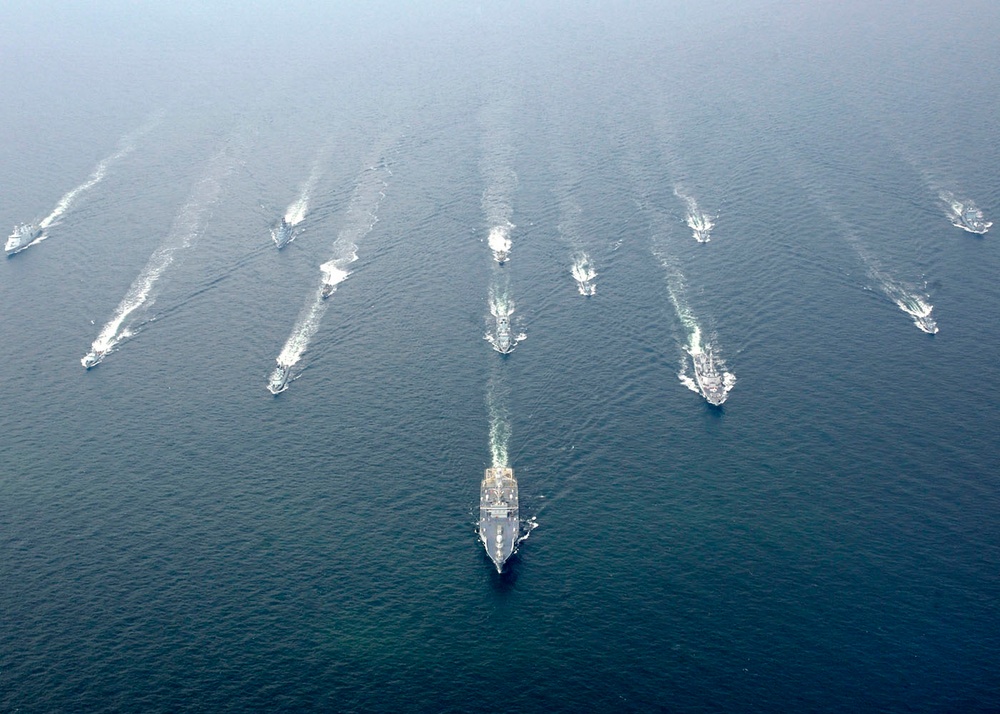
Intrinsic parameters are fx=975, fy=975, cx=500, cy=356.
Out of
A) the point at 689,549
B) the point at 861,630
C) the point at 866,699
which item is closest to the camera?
the point at 866,699

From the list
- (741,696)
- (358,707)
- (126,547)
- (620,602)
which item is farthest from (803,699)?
(126,547)

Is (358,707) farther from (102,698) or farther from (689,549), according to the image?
(689,549)

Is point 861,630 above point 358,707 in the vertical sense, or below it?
below

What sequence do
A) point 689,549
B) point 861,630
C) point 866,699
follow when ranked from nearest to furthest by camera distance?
point 866,699
point 861,630
point 689,549

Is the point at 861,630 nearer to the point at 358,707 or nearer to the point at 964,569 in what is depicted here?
the point at 964,569

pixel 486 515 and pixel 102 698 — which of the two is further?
pixel 486 515

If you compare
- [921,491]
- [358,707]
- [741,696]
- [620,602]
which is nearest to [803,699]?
[741,696]

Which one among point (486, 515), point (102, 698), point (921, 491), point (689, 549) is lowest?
point (921, 491)
